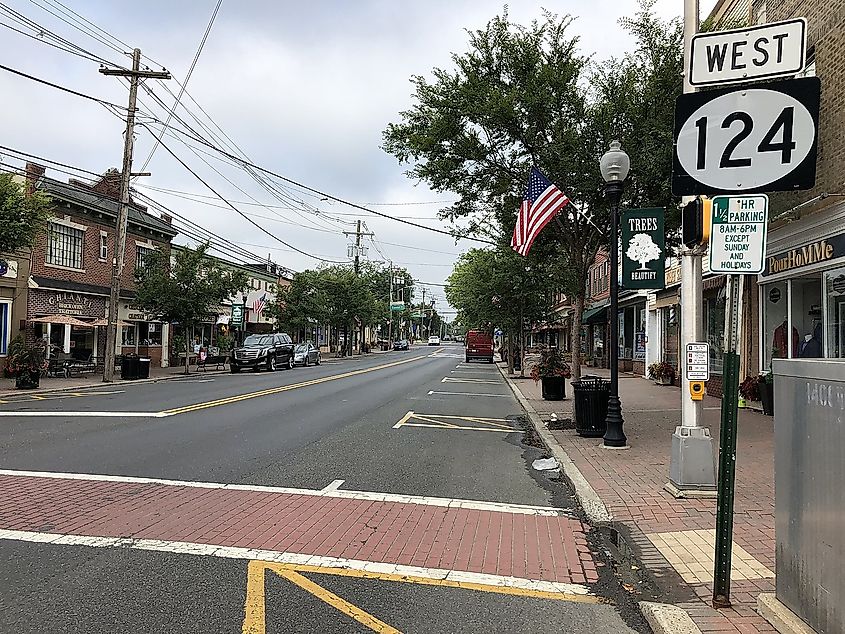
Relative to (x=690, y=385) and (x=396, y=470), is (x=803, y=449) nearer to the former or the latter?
(x=690, y=385)

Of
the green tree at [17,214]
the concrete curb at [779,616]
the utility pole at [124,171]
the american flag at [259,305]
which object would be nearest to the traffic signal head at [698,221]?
the concrete curb at [779,616]

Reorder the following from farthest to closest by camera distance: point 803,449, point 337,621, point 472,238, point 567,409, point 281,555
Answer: point 472,238 → point 567,409 → point 281,555 → point 337,621 → point 803,449

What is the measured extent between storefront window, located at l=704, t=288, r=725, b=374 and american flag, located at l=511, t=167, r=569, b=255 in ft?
26.0

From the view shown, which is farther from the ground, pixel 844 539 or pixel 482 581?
pixel 844 539

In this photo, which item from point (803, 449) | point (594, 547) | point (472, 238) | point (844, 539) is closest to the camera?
point (844, 539)

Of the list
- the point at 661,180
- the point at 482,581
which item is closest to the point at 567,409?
the point at 661,180

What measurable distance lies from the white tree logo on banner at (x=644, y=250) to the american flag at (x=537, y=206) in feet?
8.27

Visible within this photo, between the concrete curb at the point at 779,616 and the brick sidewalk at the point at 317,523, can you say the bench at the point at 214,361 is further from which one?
the concrete curb at the point at 779,616

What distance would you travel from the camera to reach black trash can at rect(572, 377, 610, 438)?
11320mm

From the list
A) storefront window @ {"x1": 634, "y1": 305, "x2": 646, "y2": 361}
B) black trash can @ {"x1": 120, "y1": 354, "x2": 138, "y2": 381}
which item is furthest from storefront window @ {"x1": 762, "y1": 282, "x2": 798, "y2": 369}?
black trash can @ {"x1": 120, "y1": 354, "x2": 138, "y2": 381}

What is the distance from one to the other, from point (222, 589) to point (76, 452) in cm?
611

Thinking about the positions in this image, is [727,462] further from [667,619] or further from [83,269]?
[83,269]

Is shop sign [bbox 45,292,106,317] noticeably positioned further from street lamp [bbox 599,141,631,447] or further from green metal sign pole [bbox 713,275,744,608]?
green metal sign pole [bbox 713,275,744,608]

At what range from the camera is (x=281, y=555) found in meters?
5.27
